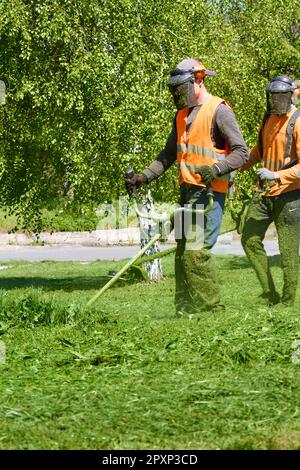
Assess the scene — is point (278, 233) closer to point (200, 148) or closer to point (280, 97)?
point (280, 97)

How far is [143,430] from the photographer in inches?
222

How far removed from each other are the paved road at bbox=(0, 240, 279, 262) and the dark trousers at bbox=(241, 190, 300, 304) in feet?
45.6

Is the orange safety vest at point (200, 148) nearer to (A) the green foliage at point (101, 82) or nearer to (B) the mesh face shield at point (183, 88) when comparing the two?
(B) the mesh face shield at point (183, 88)

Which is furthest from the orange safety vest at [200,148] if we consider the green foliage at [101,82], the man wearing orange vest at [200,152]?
the green foliage at [101,82]

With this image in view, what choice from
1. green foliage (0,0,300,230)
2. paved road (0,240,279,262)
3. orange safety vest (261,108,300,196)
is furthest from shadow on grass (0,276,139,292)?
orange safety vest (261,108,300,196)

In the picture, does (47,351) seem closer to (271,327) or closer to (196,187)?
(271,327)

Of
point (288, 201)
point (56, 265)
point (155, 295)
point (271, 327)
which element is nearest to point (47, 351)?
point (271, 327)

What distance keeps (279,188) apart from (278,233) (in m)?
0.49

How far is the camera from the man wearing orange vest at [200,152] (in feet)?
32.6

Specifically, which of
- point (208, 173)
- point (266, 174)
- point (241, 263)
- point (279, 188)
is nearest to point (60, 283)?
point (241, 263)

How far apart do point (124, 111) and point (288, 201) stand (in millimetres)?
5231

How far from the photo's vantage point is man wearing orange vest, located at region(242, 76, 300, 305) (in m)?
10.9

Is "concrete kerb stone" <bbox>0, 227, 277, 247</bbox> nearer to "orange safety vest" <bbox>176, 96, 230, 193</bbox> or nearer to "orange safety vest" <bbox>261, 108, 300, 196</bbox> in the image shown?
"orange safety vest" <bbox>261, 108, 300, 196</bbox>

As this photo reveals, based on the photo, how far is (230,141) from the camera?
9.90 m
